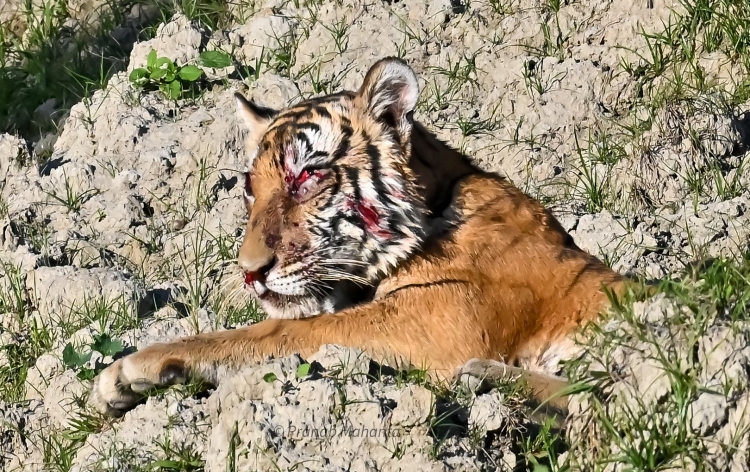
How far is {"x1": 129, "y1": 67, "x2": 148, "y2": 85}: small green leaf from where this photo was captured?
19.7 ft

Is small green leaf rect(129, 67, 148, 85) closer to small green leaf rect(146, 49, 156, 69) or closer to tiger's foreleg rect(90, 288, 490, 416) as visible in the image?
small green leaf rect(146, 49, 156, 69)

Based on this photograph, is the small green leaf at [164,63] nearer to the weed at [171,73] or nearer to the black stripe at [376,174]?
the weed at [171,73]

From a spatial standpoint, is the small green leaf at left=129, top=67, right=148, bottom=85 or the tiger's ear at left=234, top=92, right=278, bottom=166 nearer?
the tiger's ear at left=234, top=92, right=278, bottom=166

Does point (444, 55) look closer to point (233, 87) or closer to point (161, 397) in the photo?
point (233, 87)

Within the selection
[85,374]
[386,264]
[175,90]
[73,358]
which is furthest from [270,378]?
[175,90]

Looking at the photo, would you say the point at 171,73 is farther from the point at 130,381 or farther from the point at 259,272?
the point at 130,381

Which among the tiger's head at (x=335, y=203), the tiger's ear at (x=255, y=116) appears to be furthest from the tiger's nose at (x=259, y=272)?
the tiger's ear at (x=255, y=116)

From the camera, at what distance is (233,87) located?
607cm

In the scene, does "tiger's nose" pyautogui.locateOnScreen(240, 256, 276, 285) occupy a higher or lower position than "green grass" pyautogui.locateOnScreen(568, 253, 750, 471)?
higher

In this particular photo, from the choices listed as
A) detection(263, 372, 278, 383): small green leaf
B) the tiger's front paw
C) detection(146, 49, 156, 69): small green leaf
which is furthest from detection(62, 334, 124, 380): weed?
detection(146, 49, 156, 69): small green leaf

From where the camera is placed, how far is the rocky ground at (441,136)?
10.2ft

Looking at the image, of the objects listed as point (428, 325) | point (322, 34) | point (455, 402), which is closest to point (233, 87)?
point (322, 34)

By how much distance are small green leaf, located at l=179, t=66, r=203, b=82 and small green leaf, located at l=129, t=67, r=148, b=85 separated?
0.61ft

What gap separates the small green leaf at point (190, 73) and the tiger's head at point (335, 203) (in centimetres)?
193
